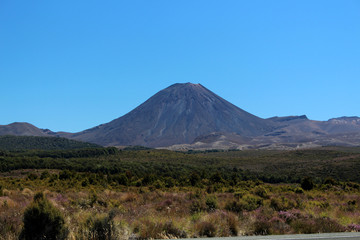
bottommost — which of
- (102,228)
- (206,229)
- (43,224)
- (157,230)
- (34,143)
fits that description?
(206,229)

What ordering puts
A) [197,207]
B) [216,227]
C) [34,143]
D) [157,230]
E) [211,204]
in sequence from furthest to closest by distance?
[34,143] → [211,204] → [197,207] → [216,227] → [157,230]

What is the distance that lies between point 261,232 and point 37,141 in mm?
199044

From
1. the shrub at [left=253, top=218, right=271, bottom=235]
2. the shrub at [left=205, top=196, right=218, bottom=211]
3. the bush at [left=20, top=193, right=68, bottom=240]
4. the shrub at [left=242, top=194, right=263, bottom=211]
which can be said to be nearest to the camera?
the bush at [left=20, top=193, right=68, bottom=240]

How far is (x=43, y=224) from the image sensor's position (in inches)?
318

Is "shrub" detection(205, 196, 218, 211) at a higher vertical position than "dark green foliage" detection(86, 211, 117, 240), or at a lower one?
lower

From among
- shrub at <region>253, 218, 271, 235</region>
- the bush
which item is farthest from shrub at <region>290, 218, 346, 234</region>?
the bush

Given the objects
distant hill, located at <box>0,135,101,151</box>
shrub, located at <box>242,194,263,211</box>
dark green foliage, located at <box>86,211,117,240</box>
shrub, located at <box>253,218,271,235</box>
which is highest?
distant hill, located at <box>0,135,101,151</box>

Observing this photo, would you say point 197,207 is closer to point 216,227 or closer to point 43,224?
point 216,227

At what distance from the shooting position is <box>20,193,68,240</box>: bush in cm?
797

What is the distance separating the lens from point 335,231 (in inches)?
388

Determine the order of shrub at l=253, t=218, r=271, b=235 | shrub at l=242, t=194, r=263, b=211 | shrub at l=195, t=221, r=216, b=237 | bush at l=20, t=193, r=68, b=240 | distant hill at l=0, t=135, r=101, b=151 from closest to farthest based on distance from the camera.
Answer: bush at l=20, t=193, r=68, b=240 → shrub at l=195, t=221, r=216, b=237 → shrub at l=253, t=218, r=271, b=235 → shrub at l=242, t=194, r=263, b=211 → distant hill at l=0, t=135, r=101, b=151

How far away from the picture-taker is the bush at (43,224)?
7.97 meters

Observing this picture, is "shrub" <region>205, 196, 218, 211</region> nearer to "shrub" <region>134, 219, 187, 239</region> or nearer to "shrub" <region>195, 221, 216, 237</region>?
"shrub" <region>195, 221, 216, 237</region>

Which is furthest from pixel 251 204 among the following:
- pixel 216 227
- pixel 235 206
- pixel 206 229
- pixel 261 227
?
pixel 206 229
